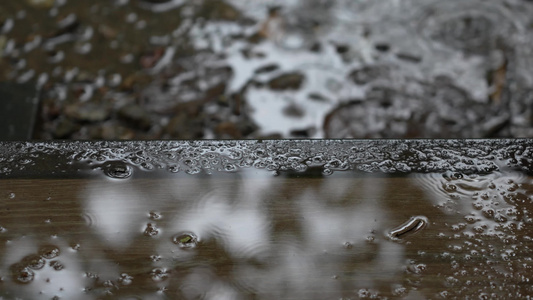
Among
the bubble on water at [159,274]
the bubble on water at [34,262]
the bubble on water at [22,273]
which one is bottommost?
the bubble on water at [159,274]

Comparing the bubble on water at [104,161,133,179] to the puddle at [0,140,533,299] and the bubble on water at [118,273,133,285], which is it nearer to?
the puddle at [0,140,533,299]

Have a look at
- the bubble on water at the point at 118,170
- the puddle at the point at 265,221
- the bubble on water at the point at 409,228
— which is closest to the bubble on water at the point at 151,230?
the puddle at the point at 265,221

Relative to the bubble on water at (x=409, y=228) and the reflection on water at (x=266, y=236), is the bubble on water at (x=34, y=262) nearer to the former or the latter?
the reflection on water at (x=266, y=236)

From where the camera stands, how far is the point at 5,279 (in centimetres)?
68

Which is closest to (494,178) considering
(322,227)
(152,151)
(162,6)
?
(322,227)

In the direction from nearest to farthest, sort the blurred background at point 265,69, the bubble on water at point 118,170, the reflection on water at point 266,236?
the reflection on water at point 266,236
the bubble on water at point 118,170
the blurred background at point 265,69

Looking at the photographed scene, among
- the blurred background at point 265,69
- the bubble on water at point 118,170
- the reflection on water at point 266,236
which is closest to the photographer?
the reflection on water at point 266,236

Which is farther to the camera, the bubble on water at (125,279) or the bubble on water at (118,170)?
the bubble on water at (118,170)

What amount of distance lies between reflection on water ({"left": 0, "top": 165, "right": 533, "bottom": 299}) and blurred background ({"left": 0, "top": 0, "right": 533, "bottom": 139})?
96 centimetres

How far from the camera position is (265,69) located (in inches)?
77.7

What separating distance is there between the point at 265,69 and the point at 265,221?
4.19 ft

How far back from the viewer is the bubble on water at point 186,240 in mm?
721

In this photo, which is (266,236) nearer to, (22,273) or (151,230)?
(151,230)

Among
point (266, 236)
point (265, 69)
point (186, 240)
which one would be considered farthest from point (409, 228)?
point (265, 69)
